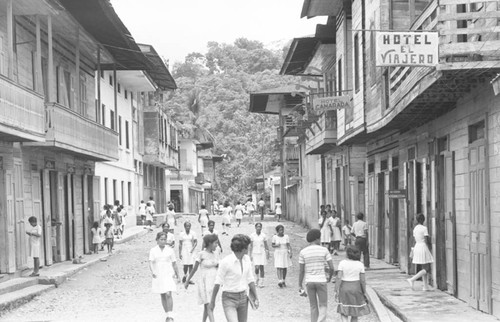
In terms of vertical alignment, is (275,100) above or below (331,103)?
above

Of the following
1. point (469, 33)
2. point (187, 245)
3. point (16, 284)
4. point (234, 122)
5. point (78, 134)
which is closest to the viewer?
point (469, 33)

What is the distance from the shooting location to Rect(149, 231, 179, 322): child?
1242 centimetres

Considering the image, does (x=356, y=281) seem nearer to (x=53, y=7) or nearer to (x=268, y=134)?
(x=53, y=7)

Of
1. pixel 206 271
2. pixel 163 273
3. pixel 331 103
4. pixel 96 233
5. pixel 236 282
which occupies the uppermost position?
pixel 331 103

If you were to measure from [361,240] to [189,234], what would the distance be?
4.20 metres

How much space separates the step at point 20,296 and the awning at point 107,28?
6.86 meters

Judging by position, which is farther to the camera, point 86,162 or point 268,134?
point 268,134

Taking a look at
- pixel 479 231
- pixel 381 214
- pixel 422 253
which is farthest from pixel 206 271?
pixel 381 214

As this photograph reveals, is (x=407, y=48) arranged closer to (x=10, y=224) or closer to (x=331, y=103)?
(x=331, y=103)

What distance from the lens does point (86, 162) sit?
26.9m

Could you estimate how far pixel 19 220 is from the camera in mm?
18766

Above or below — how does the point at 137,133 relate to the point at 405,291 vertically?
above

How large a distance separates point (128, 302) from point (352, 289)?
21.6 feet

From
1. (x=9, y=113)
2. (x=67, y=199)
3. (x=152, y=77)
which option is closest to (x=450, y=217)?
(x=9, y=113)
